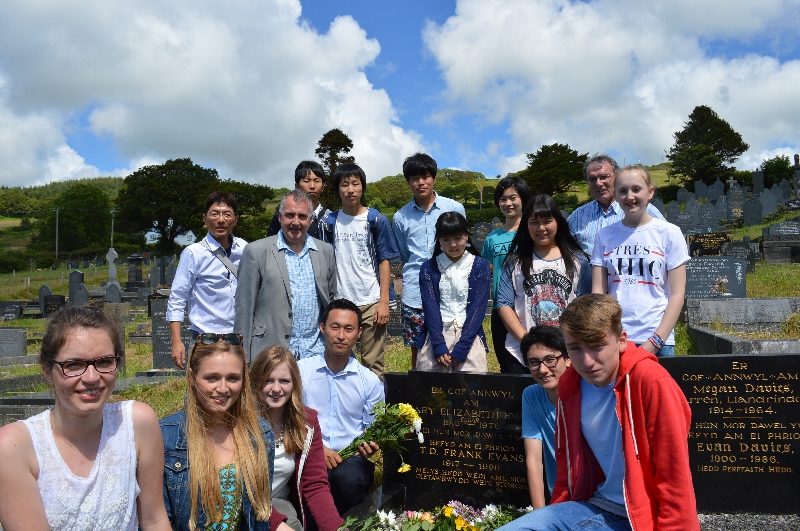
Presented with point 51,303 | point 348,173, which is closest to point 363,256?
point 348,173

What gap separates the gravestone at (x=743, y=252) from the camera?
52.2ft

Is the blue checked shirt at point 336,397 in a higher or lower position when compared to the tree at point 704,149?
lower

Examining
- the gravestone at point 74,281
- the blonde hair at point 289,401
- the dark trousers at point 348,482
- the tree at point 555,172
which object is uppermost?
the tree at point 555,172

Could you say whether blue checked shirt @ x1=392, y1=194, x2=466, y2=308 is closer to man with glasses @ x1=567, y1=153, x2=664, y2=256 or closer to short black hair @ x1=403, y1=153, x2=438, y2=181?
short black hair @ x1=403, y1=153, x2=438, y2=181

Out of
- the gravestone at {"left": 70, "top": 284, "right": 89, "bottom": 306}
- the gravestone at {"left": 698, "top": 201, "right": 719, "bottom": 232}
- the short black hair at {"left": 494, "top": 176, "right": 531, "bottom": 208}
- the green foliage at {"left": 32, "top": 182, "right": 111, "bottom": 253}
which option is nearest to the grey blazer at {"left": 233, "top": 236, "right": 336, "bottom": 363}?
the short black hair at {"left": 494, "top": 176, "right": 531, "bottom": 208}

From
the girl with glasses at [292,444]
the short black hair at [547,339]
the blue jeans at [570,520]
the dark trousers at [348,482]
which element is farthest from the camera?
the dark trousers at [348,482]

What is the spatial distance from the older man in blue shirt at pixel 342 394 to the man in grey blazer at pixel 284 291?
29 centimetres

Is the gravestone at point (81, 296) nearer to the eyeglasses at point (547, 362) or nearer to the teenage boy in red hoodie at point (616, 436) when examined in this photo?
the eyeglasses at point (547, 362)

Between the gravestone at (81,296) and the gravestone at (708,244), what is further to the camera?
the gravestone at (81,296)

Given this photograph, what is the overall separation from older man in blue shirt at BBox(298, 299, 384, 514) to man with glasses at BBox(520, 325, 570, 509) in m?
0.96

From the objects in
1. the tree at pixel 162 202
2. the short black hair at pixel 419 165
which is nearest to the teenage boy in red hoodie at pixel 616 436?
the short black hair at pixel 419 165

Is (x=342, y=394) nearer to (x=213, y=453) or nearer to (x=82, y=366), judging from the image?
(x=213, y=453)

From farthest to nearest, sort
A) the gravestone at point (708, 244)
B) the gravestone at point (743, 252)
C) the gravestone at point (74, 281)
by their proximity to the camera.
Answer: the gravestone at point (74, 281)
the gravestone at point (743, 252)
the gravestone at point (708, 244)

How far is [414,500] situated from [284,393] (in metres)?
1.57
